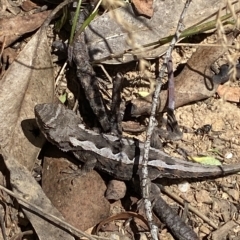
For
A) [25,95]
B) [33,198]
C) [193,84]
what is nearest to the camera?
[33,198]

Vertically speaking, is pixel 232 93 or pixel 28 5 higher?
pixel 28 5

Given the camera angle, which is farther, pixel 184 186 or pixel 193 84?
pixel 184 186

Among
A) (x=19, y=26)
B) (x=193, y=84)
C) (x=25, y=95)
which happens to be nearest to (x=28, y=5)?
(x=19, y=26)

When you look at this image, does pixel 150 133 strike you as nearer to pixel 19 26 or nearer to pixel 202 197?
pixel 202 197

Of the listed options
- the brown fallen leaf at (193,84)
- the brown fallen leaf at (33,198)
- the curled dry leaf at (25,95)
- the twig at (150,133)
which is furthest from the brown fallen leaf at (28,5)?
the twig at (150,133)

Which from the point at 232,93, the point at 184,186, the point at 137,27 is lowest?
the point at 184,186

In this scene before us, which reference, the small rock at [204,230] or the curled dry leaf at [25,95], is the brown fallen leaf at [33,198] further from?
the small rock at [204,230]

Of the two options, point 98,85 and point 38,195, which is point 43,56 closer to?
point 98,85
